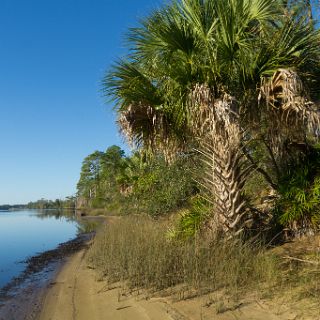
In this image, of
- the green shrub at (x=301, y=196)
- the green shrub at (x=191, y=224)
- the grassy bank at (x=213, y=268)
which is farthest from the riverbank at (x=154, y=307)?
the green shrub at (x=301, y=196)

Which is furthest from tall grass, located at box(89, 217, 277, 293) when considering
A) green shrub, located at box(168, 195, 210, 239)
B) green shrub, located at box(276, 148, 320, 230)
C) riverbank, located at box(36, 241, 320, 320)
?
green shrub, located at box(276, 148, 320, 230)

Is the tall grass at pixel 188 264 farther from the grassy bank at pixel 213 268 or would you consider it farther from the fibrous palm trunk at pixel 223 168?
the fibrous palm trunk at pixel 223 168

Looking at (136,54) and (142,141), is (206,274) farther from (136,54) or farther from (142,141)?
(136,54)

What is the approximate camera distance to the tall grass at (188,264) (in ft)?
21.8

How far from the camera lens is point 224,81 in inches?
316

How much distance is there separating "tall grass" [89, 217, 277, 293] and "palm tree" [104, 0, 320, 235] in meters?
1.10

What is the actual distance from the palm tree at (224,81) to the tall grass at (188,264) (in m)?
1.10

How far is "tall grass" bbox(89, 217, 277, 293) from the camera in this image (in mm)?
6641

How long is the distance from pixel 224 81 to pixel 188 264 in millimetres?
3664

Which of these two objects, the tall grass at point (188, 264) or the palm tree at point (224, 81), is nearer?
the tall grass at point (188, 264)

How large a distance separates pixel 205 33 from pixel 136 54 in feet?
5.39

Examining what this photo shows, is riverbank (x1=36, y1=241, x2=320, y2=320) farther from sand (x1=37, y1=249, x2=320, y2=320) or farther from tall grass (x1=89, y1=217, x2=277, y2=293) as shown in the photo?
tall grass (x1=89, y1=217, x2=277, y2=293)

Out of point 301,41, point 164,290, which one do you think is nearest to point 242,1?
point 301,41

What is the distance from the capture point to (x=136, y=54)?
8766 mm
